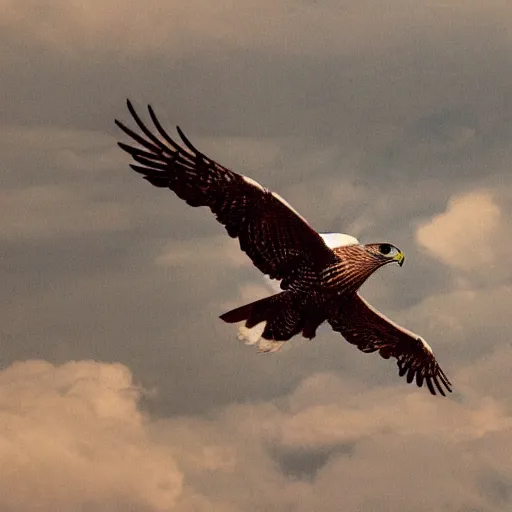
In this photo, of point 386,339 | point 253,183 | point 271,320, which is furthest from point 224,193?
point 386,339

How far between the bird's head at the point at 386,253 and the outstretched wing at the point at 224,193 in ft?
3.95

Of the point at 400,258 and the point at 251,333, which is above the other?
the point at 400,258

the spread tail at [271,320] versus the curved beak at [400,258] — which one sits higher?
the curved beak at [400,258]

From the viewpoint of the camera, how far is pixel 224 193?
1858cm

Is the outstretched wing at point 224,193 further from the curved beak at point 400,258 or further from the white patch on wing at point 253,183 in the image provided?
the curved beak at point 400,258

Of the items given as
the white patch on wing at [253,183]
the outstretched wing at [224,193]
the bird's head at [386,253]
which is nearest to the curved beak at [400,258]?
the bird's head at [386,253]

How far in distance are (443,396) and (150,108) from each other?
8573 mm

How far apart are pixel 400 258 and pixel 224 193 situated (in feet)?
11.3

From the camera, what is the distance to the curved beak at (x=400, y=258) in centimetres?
2018

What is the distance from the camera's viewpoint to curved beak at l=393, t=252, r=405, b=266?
20.2m

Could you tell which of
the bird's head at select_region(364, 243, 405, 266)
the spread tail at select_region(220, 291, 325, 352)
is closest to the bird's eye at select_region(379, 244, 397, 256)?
the bird's head at select_region(364, 243, 405, 266)

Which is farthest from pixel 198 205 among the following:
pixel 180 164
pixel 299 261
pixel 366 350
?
pixel 366 350

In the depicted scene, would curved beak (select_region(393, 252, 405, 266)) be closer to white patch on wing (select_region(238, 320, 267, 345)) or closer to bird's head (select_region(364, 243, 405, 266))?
bird's head (select_region(364, 243, 405, 266))

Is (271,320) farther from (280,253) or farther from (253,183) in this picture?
(253,183)
